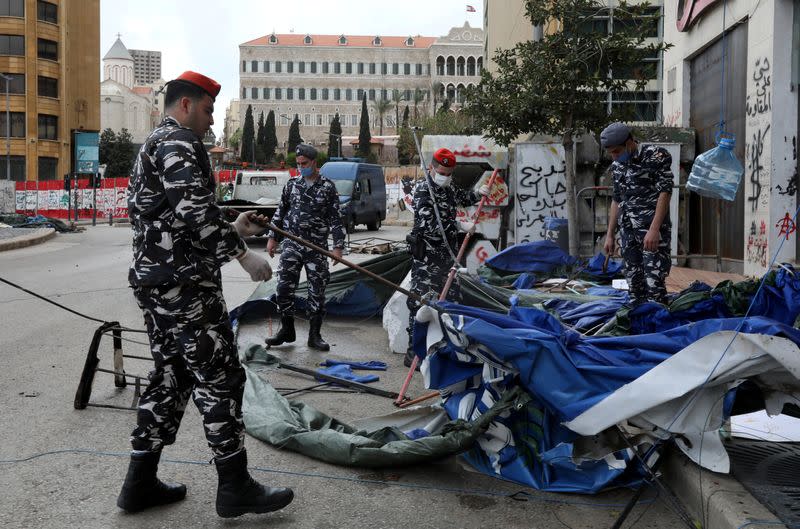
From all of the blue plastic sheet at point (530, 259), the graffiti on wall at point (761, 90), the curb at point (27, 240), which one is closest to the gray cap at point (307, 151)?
the blue plastic sheet at point (530, 259)

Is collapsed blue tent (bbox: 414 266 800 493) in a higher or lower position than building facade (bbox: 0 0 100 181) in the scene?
lower

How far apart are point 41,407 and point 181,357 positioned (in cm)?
222

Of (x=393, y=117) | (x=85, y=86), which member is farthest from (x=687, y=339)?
(x=393, y=117)

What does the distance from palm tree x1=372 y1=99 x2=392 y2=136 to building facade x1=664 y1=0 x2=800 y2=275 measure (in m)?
103

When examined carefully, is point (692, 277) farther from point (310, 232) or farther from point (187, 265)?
point (187, 265)

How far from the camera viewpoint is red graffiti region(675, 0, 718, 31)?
1342 cm

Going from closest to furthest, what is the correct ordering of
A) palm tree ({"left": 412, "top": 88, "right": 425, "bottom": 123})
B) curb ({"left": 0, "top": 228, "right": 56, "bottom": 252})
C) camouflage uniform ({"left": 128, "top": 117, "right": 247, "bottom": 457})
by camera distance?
1. camouflage uniform ({"left": 128, "top": 117, "right": 247, "bottom": 457})
2. curb ({"left": 0, "top": 228, "right": 56, "bottom": 252})
3. palm tree ({"left": 412, "top": 88, "right": 425, "bottom": 123})

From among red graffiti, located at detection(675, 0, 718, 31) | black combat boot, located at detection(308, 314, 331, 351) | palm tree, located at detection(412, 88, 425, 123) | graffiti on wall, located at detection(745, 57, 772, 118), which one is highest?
palm tree, located at detection(412, 88, 425, 123)

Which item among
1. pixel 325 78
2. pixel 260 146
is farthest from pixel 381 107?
pixel 260 146

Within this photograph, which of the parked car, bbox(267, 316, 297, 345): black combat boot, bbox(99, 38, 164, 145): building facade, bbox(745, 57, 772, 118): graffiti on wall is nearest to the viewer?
bbox(267, 316, 297, 345): black combat boot

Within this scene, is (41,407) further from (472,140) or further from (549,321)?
(472,140)

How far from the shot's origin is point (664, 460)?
3977mm

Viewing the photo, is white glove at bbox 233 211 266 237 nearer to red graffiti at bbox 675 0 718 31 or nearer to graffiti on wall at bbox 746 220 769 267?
graffiti on wall at bbox 746 220 769 267

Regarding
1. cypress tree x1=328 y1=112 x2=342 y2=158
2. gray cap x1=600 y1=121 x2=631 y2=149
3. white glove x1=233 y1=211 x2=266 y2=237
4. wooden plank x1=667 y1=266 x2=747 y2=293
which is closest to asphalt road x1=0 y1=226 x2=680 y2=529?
white glove x1=233 y1=211 x2=266 y2=237
